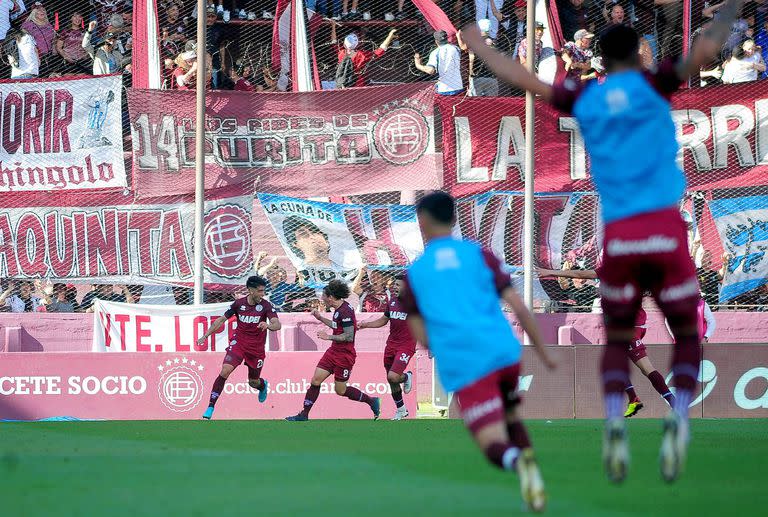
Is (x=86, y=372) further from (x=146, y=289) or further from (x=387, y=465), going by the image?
(x=387, y=465)

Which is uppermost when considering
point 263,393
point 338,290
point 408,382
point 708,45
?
point 708,45

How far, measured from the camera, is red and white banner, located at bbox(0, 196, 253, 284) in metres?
19.5

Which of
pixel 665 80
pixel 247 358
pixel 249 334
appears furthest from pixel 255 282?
pixel 665 80

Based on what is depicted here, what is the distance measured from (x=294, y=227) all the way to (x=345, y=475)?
11.7m

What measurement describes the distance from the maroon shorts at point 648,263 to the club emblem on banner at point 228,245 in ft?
43.8

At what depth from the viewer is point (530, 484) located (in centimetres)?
550

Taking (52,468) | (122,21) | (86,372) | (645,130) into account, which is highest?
(122,21)

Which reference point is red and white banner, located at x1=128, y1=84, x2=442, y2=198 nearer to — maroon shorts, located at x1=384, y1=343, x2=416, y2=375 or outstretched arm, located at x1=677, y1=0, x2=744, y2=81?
maroon shorts, located at x1=384, y1=343, x2=416, y2=375

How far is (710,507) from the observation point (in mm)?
6156

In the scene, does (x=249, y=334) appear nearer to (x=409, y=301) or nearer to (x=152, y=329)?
(x=152, y=329)

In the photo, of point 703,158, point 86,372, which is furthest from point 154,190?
point 703,158

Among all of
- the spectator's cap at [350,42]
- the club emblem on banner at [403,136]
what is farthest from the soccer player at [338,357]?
the spectator's cap at [350,42]

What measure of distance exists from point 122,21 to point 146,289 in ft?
17.5

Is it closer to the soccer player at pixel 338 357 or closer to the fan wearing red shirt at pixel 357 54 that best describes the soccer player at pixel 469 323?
the soccer player at pixel 338 357
